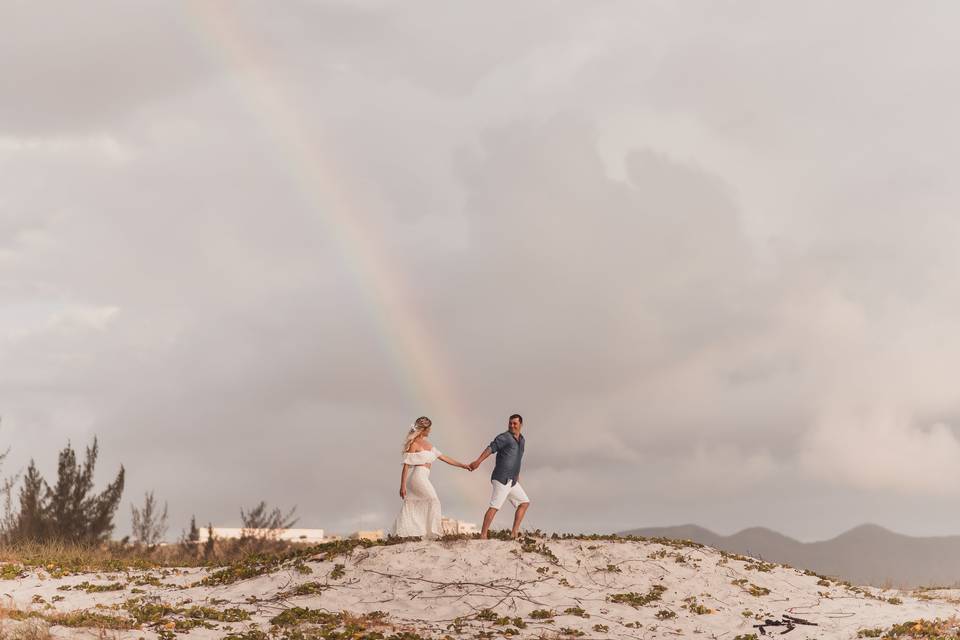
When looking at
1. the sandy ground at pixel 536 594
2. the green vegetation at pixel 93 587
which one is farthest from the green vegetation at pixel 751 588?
the green vegetation at pixel 93 587

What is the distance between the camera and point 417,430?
66.8 ft

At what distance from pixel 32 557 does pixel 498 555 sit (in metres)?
12.0

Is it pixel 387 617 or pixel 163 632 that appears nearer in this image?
pixel 163 632

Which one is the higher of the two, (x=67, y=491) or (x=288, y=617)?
(x=67, y=491)

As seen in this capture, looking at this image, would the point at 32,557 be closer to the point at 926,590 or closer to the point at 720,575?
the point at 720,575

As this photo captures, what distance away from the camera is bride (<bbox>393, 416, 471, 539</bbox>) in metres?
20.3

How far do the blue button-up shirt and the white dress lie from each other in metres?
1.27

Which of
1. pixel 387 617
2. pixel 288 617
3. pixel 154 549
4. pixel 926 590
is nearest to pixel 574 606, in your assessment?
pixel 387 617

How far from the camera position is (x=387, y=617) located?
1711 centimetres

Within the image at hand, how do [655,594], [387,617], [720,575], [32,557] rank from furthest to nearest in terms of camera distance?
[32,557]
[720,575]
[655,594]
[387,617]

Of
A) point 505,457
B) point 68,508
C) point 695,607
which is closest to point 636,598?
point 695,607

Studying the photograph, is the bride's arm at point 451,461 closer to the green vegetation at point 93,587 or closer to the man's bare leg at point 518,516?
the man's bare leg at point 518,516

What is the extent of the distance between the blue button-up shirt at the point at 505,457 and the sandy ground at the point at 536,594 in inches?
54.4

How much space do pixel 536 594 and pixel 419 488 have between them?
3648 mm
